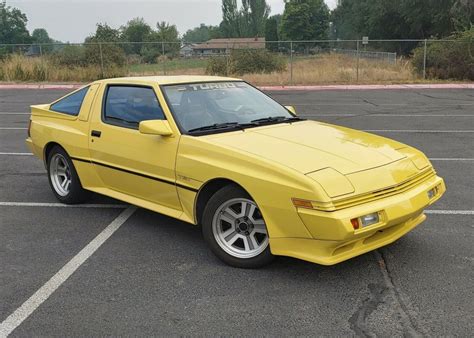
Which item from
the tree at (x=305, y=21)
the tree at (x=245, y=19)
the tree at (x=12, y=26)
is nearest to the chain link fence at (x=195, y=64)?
the tree at (x=12, y=26)

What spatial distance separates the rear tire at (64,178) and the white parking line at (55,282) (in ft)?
2.16

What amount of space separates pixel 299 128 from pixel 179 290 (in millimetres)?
1908

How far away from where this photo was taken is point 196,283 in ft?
12.4

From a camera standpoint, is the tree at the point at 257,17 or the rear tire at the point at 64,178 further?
the tree at the point at 257,17

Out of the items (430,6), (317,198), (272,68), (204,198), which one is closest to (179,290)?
(204,198)

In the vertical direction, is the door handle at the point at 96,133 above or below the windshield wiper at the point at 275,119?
below

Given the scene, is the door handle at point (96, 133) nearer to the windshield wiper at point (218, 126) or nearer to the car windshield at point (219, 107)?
the car windshield at point (219, 107)

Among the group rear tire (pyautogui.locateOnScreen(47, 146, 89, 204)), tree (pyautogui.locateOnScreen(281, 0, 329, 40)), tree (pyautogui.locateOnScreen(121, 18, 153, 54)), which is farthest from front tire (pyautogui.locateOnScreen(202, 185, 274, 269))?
tree (pyautogui.locateOnScreen(281, 0, 329, 40))

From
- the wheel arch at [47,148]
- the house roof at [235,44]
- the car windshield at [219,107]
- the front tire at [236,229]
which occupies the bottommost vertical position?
the front tire at [236,229]

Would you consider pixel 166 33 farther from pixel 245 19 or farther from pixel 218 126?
pixel 218 126

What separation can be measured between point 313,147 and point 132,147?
1.71 meters

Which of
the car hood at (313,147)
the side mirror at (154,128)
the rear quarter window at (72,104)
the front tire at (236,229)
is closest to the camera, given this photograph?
the car hood at (313,147)

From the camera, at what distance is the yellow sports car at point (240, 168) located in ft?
11.6

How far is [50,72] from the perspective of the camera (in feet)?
89.6
